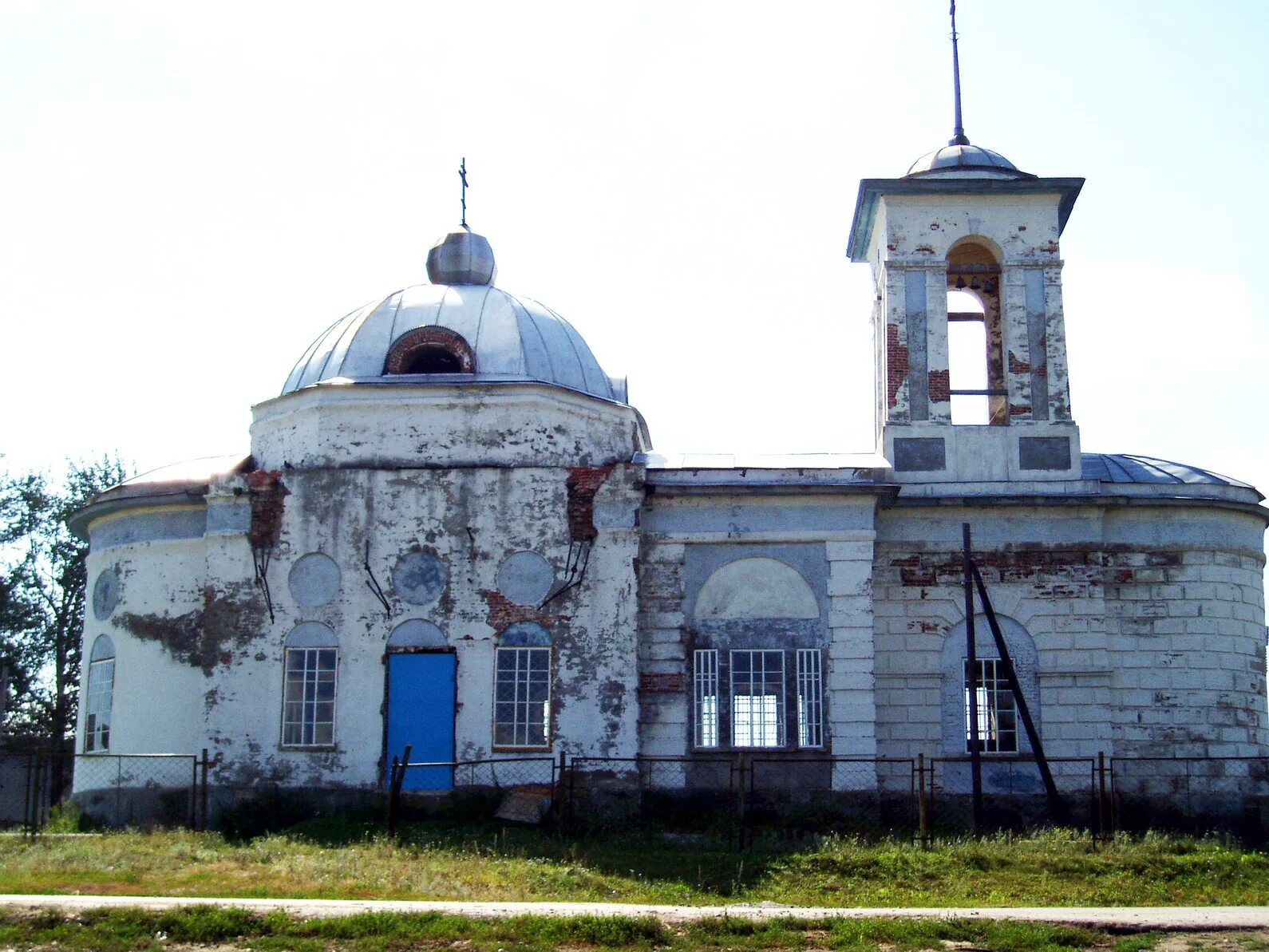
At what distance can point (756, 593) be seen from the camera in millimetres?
21172

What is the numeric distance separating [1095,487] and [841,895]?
362 inches

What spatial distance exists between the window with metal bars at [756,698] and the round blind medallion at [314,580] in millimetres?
5148

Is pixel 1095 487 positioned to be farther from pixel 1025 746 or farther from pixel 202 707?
pixel 202 707

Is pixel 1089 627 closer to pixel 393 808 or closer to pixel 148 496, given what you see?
pixel 393 808

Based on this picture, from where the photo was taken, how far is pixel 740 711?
20.9m

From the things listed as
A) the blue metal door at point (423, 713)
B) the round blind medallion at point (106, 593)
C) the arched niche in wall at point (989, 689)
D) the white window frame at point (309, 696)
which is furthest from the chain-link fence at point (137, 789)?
the arched niche in wall at point (989, 689)

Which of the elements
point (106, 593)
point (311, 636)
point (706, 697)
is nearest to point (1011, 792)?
point (706, 697)

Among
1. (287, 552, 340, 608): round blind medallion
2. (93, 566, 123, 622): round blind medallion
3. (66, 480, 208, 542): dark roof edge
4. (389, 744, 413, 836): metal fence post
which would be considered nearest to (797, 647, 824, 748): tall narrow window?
(389, 744, 413, 836): metal fence post

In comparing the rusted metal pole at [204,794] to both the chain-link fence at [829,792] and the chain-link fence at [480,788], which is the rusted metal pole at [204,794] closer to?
the chain-link fence at [480,788]

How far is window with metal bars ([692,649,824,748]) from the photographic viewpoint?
20781mm

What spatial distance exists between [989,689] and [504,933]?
1100cm

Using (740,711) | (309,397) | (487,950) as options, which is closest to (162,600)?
(309,397)

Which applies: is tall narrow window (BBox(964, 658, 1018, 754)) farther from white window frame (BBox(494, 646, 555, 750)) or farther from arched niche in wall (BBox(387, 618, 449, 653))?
arched niche in wall (BBox(387, 618, 449, 653))

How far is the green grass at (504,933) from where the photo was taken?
1208 centimetres
